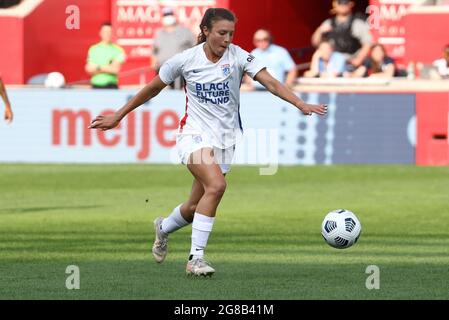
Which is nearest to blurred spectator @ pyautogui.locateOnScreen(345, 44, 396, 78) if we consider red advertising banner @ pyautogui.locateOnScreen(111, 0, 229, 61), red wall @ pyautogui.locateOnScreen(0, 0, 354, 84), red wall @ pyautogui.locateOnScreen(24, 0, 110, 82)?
red wall @ pyautogui.locateOnScreen(0, 0, 354, 84)

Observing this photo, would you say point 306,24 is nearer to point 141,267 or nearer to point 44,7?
point 44,7

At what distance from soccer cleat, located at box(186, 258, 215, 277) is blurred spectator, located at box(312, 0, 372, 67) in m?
14.0

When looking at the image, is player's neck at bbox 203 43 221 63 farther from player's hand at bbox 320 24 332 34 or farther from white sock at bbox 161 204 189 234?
player's hand at bbox 320 24 332 34

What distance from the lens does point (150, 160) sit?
80.2 ft

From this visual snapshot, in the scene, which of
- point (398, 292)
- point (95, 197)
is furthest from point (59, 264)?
point (95, 197)

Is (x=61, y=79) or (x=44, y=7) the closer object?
(x=61, y=79)

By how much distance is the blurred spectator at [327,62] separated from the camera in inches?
981

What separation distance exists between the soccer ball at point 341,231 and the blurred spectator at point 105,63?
12960 millimetres

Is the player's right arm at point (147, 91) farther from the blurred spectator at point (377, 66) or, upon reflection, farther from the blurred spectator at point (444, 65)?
the blurred spectator at point (444, 65)

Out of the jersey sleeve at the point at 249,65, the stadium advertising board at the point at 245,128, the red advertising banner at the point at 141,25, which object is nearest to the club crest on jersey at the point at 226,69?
the jersey sleeve at the point at 249,65

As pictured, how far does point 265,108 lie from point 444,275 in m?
13.3

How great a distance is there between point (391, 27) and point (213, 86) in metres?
18.6

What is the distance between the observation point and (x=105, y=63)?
82.6ft

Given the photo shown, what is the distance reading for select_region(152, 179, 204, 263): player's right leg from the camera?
11.8 meters
